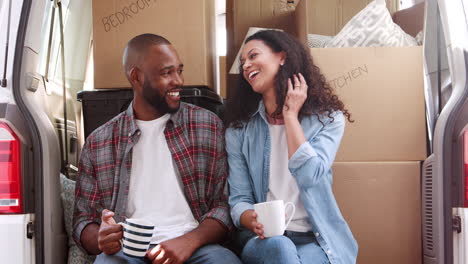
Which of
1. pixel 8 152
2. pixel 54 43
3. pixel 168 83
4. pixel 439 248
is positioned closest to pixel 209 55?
pixel 168 83

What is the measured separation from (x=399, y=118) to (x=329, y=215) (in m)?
0.50

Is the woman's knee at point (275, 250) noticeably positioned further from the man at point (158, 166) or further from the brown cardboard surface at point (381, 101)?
the brown cardboard surface at point (381, 101)

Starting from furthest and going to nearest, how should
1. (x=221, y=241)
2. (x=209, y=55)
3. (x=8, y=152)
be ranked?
1. (x=209, y=55)
2. (x=221, y=241)
3. (x=8, y=152)

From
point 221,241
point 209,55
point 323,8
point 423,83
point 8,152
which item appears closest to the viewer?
point 8,152

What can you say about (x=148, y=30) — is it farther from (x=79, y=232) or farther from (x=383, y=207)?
(x=383, y=207)

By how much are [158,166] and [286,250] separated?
58 centimetres

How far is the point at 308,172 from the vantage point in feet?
5.06

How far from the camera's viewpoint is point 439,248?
1403 millimetres

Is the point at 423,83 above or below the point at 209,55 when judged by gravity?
below

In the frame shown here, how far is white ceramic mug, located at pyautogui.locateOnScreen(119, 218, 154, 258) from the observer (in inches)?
55.9

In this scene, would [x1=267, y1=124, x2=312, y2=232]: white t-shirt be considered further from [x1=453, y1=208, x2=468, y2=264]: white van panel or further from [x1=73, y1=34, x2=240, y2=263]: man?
[x1=453, y1=208, x2=468, y2=264]: white van panel

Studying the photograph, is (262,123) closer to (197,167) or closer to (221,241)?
(197,167)

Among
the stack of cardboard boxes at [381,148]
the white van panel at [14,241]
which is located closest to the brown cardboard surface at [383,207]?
the stack of cardboard boxes at [381,148]

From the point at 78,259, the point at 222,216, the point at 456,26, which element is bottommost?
the point at 78,259
